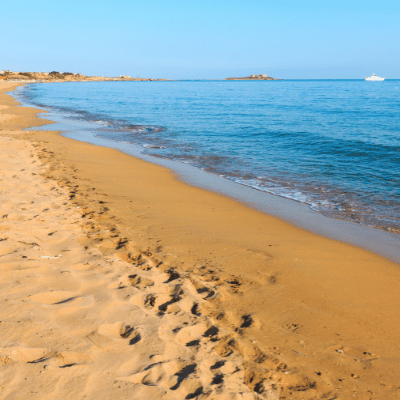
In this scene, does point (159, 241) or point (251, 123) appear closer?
point (159, 241)

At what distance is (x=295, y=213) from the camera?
645 centimetres

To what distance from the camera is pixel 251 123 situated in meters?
19.6

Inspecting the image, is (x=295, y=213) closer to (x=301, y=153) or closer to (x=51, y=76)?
(x=301, y=153)

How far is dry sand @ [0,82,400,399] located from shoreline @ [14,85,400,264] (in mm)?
367

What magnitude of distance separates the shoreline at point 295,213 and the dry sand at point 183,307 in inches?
14.5

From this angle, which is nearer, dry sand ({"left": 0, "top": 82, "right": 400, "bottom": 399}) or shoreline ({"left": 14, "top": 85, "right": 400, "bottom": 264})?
dry sand ({"left": 0, "top": 82, "right": 400, "bottom": 399})

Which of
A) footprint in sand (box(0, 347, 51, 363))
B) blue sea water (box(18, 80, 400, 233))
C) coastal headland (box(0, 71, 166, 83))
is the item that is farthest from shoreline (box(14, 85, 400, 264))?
coastal headland (box(0, 71, 166, 83))

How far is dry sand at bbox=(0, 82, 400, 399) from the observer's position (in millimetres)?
2309

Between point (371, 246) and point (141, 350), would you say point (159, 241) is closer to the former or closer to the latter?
point (141, 350)

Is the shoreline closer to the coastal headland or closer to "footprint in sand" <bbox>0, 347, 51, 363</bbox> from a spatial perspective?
"footprint in sand" <bbox>0, 347, 51, 363</bbox>

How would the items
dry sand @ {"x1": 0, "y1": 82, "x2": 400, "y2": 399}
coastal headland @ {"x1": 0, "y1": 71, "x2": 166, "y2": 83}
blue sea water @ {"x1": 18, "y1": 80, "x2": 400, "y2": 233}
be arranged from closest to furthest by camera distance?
dry sand @ {"x1": 0, "y1": 82, "x2": 400, "y2": 399}
blue sea water @ {"x1": 18, "y1": 80, "x2": 400, "y2": 233}
coastal headland @ {"x1": 0, "y1": 71, "x2": 166, "y2": 83}

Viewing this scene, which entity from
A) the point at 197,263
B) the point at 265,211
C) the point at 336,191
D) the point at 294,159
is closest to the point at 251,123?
the point at 294,159

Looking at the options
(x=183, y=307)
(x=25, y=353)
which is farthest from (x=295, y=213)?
(x=25, y=353)

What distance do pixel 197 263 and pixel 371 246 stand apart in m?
2.73
